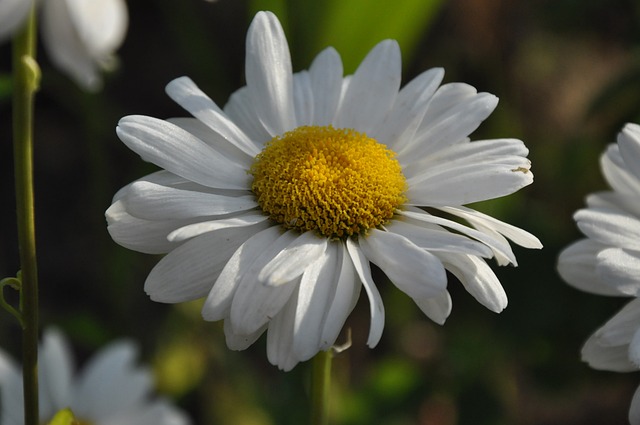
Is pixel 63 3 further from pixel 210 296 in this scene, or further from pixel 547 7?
pixel 547 7

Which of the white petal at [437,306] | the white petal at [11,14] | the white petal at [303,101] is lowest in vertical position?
the white petal at [437,306]

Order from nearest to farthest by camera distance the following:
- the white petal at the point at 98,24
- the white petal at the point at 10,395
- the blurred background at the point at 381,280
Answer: the white petal at the point at 98,24 → the white petal at the point at 10,395 → the blurred background at the point at 381,280

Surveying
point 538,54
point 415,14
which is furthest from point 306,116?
point 538,54

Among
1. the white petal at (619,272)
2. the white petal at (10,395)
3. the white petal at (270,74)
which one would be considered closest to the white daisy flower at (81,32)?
the white petal at (270,74)

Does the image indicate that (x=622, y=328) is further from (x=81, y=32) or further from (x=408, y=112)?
(x=81, y=32)

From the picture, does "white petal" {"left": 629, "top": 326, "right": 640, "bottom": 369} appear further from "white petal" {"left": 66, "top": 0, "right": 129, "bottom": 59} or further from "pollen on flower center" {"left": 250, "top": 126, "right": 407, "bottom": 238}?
"white petal" {"left": 66, "top": 0, "right": 129, "bottom": 59}

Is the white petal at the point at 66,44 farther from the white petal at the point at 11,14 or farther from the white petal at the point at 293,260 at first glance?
the white petal at the point at 293,260
